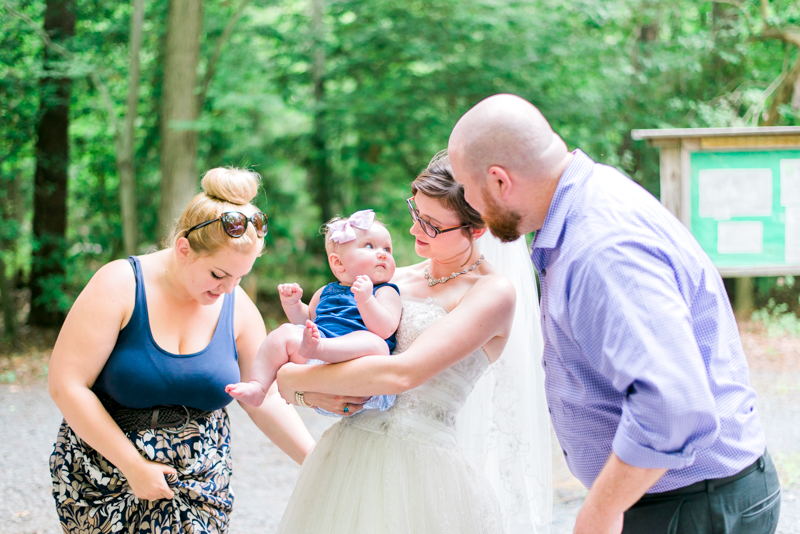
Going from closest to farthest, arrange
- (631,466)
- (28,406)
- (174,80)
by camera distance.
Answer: (631,466) → (28,406) → (174,80)

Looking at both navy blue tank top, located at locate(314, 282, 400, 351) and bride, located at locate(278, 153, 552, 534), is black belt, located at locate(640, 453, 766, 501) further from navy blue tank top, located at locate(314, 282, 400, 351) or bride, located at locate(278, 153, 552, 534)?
navy blue tank top, located at locate(314, 282, 400, 351)

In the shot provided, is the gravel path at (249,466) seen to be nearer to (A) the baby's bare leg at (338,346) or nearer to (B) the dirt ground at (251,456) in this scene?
(B) the dirt ground at (251,456)

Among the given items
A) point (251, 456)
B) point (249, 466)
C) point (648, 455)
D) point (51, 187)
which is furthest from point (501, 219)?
point (51, 187)

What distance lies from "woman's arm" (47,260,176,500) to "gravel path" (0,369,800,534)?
2.26 meters

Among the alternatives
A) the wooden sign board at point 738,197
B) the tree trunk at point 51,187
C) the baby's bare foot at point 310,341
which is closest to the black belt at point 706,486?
the baby's bare foot at point 310,341

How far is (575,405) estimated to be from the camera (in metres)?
1.57

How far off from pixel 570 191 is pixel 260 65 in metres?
8.79

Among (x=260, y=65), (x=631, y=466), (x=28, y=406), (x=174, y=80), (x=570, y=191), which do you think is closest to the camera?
(x=631, y=466)

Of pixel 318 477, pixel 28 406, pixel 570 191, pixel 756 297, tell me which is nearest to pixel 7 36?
pixel 28 406

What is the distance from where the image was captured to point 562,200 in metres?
1.50

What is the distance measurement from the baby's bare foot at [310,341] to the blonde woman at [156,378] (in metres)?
0.38

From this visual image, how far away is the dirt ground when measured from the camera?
4152 mm

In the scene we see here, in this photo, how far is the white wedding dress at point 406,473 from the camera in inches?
76.2

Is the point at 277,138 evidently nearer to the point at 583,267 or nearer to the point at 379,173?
the point at 379,173
